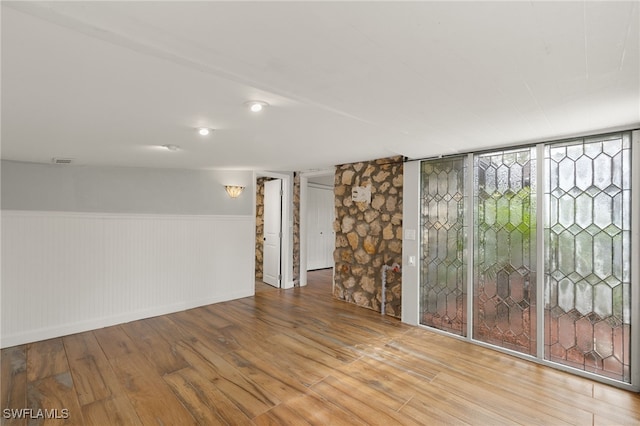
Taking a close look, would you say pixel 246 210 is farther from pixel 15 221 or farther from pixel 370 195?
pixel 15 221

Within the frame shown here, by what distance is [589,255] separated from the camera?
8.54 feet

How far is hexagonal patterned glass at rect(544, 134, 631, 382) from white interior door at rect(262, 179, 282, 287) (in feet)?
13.6

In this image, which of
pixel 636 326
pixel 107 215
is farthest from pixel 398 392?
pixel 107 215

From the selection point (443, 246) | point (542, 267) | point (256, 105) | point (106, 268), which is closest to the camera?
point (256, 105)

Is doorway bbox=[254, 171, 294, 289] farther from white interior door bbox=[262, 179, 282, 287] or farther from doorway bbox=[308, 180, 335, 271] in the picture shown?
doorway bbox=[308, 180, 335, 271]

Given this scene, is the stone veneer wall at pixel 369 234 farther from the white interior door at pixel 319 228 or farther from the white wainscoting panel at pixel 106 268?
the white interior door at pixel 319 228

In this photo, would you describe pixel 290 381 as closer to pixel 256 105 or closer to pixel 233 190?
pixel 256 105

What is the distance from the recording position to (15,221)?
327 cm

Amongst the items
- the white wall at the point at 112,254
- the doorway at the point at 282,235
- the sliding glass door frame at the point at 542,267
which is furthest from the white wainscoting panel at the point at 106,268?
the sliding glass door frame at the point at 542,267

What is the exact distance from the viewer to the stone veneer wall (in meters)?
4.11

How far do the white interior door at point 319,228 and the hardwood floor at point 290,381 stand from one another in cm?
405

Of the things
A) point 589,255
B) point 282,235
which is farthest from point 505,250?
point 282,235

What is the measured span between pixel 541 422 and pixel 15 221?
517 cm

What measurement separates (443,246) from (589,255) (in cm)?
132
